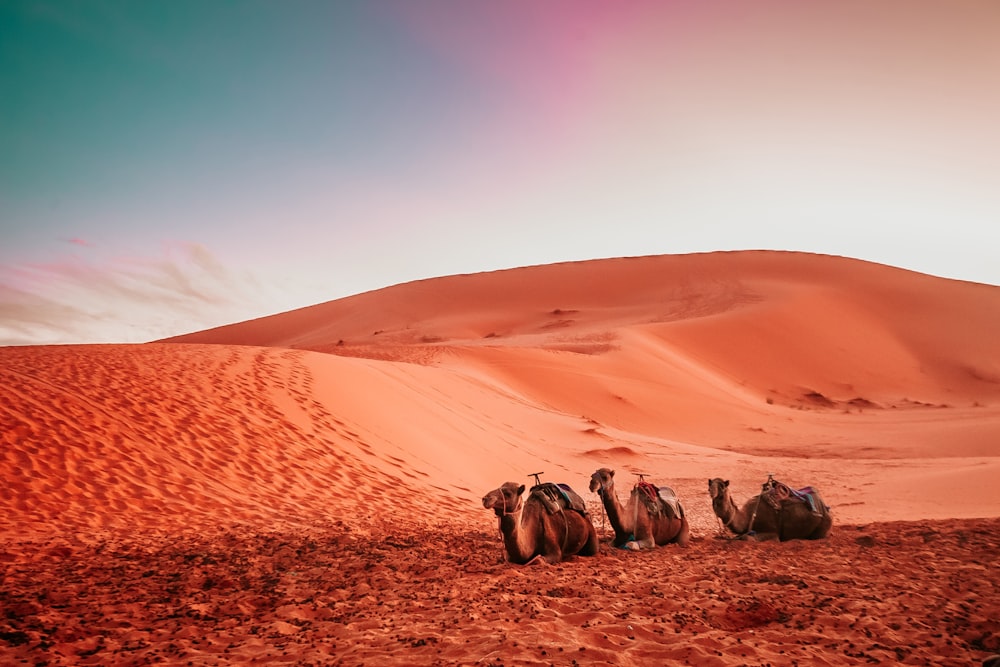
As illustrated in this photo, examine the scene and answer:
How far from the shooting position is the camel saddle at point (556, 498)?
7.89 meters

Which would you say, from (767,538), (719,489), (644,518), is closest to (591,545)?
(644,518)

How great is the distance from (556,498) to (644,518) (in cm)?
153

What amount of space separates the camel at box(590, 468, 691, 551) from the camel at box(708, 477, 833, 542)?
714mm

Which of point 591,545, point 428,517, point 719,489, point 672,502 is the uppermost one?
point 719,489

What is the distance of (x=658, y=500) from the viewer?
9000 millimetres

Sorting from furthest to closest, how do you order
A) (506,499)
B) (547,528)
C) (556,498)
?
(556,498), (547,528), (506,499)

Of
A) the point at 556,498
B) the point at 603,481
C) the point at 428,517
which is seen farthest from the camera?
the point at 428,517

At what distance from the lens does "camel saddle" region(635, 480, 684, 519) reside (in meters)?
8.89

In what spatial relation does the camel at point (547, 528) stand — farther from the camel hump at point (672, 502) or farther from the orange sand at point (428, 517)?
the camel hump at point (672, 502)

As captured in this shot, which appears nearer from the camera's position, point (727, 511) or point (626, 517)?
point (626, 517)

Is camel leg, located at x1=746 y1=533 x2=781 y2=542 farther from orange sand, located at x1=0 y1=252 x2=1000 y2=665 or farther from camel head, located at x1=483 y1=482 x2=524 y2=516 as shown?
camel head, located at x1=483 y1=482 x2=524 y2=516

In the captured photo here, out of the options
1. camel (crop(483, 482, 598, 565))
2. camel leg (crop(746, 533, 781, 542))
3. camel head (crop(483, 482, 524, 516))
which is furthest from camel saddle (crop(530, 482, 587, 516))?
camel leg (crop(746, 533, 781, 542))

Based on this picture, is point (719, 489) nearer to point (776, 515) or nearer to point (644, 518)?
point (776, 515)

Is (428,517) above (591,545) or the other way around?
the other way around
